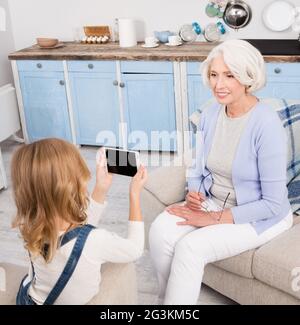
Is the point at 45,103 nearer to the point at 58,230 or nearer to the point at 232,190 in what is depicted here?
the point at 232,190

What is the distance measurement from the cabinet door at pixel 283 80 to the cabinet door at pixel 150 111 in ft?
2.16

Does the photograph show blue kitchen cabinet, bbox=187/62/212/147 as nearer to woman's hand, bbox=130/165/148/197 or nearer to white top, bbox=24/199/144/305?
woman's hand, bbox=130/165/148/197

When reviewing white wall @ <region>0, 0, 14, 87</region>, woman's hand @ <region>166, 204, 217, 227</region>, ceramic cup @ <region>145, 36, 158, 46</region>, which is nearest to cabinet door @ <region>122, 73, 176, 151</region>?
ceramic cup @ <region>145, 36, 158, 46</region>

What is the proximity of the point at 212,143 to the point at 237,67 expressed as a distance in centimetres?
34

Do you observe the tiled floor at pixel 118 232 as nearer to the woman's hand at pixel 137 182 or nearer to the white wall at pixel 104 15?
the woman's hand at pixel 137 182

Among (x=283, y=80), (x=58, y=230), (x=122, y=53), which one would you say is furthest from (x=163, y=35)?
(x=58, y=230)

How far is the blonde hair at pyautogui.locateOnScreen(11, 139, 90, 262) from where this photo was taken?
142 centimetres

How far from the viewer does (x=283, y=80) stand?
3301 mm

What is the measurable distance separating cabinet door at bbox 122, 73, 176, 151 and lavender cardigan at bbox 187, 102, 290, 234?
1664mm

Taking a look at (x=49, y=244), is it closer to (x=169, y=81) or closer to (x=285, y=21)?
(x=169, y=81)

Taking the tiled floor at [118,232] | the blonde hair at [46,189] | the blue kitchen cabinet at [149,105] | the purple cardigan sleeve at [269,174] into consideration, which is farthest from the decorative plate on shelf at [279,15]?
the blonde hair at [46,189]

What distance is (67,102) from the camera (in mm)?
3953

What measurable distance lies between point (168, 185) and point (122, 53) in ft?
5.20
